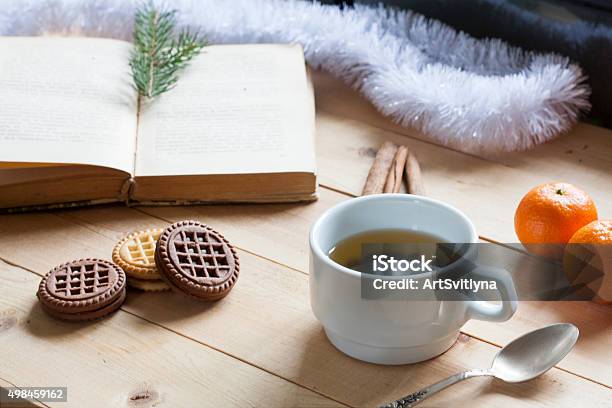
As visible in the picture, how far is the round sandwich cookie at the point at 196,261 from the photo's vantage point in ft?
2.68

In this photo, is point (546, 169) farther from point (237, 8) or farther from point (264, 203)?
point (237, 8)

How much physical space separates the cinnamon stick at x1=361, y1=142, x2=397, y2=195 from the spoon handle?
0.30 metres

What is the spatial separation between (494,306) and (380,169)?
0.34 metres

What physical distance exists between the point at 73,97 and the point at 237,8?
324 mm

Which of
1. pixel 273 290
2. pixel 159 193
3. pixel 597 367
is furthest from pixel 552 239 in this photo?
pixel 159 193

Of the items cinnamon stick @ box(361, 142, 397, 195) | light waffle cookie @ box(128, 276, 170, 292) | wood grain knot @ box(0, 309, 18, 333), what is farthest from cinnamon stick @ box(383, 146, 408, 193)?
wood grain knot @ box(0, 309, 18, 333)

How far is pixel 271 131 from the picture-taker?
3.44 ft

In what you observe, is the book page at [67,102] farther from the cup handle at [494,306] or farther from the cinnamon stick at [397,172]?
the cup handle at [494,306]

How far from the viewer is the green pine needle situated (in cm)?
112

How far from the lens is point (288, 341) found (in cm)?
80

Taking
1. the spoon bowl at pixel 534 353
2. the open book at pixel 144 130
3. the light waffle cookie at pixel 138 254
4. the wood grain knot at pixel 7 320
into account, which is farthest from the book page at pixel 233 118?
the spoon bowl at pixel 534 353

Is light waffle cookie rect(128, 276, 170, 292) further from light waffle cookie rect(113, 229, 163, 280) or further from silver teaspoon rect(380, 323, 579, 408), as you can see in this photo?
silver teaspoon rect(380, 323, 579, 408)

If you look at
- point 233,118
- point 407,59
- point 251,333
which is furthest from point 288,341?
point 407,59

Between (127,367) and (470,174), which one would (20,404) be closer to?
(127,367)
